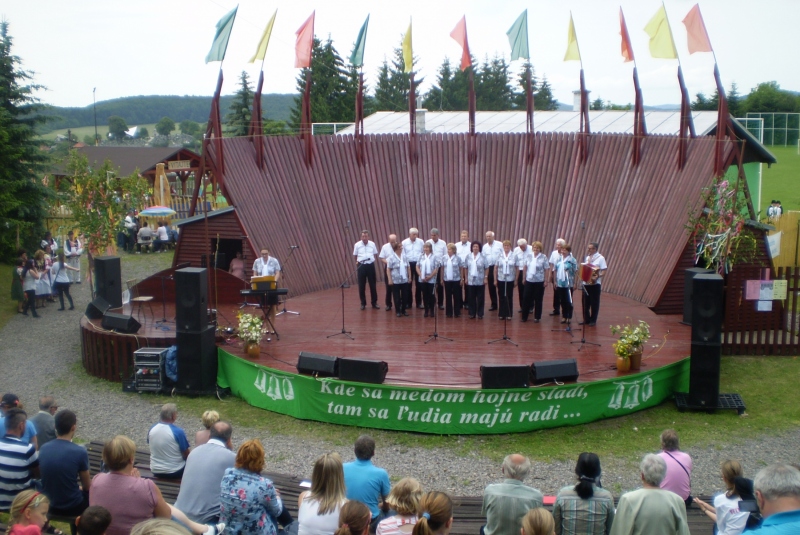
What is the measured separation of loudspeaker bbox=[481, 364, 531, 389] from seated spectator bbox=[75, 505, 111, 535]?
622cm

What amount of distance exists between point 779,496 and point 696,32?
1275cm

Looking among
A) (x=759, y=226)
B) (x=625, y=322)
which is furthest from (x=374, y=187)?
(x=759, y=226)

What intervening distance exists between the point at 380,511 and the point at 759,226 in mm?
9972

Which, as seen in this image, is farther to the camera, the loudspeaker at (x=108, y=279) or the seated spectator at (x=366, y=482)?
the loudspeaker at (x=108, y=279)

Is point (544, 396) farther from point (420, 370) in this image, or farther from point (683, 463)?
point (683, 463)

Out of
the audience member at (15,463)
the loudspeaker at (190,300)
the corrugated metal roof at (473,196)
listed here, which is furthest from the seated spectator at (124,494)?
the corrugated metal roof at (473,196)

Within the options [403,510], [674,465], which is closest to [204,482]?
[403,510]

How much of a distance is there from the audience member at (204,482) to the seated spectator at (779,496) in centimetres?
373

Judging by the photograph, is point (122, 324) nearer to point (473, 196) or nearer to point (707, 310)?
point (473, 196)

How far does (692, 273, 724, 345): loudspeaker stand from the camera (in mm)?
10594

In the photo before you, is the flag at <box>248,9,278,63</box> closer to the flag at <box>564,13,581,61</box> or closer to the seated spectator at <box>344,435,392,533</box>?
the flag at <box>564,13,581,61</box>

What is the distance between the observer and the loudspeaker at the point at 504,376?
10070 millimetres

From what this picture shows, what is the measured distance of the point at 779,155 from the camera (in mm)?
50000

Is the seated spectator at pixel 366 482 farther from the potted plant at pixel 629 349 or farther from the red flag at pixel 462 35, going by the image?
the red flag at pixel 462 35
